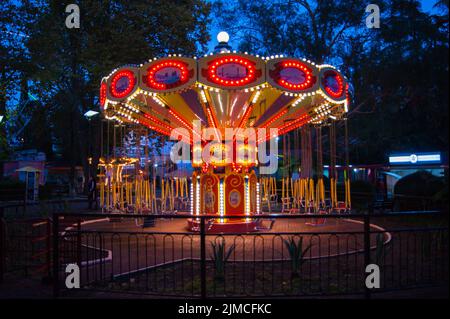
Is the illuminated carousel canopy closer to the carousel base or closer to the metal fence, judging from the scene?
the carousel base

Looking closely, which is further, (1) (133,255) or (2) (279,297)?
(1) (133,255)

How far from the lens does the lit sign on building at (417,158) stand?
26406mm

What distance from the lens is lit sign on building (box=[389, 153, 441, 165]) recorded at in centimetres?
2641

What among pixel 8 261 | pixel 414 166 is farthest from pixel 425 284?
pixel 414 166

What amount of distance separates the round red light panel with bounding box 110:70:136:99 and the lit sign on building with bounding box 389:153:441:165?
21607 mm

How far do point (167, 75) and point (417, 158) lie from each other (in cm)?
2319

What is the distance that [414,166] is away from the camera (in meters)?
27.3

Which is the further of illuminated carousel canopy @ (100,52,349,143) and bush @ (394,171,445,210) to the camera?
bush @ (394,171,445,210)

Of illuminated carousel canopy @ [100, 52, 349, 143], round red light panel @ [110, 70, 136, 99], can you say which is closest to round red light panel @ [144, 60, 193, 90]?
illuminated carousel canopy @ [100, 52, 349, 143]

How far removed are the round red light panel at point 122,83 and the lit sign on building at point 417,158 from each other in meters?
21.6

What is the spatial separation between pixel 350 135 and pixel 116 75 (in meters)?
19.6

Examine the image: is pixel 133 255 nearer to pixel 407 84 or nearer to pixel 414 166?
pixel 407 84

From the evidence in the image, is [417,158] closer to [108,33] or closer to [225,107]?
[108,33]

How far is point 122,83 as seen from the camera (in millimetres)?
9688
